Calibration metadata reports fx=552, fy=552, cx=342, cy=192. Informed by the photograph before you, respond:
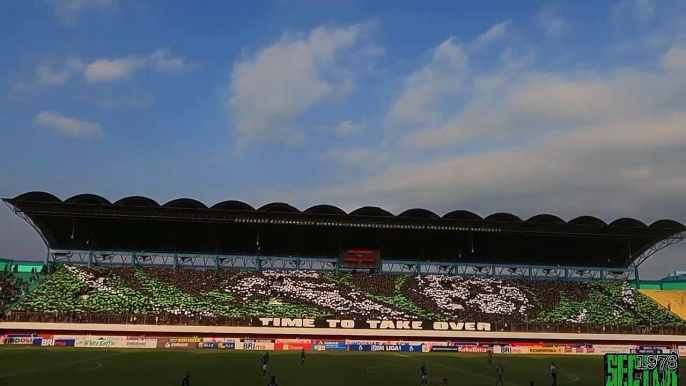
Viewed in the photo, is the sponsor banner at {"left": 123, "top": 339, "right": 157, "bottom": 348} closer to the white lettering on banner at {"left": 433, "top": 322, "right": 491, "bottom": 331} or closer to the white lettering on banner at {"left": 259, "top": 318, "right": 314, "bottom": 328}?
the white lettering on banner at {"left": 259, "top": 318, "right": 314, "bottom": 328}

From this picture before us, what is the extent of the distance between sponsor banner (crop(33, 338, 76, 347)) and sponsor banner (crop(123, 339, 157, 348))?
187 inches

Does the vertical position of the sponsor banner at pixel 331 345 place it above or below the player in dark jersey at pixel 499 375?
below

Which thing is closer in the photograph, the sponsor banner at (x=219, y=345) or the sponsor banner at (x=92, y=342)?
the sponsor banner at (x=92, y=342)

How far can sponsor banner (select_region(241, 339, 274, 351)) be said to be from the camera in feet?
194

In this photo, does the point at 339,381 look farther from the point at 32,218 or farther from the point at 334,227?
the point at 32,218

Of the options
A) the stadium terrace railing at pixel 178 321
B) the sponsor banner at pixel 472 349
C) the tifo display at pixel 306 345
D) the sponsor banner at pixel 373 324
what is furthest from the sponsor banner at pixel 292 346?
the sponsor banner at pixel 472 349

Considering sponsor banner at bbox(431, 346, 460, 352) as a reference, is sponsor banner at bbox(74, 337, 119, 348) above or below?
above

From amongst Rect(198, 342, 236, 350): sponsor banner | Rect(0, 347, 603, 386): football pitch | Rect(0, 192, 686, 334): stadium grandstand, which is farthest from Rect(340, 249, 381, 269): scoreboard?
Rect(198, 342, 236, 350): sponsor banner

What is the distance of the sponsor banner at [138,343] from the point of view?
57688mm

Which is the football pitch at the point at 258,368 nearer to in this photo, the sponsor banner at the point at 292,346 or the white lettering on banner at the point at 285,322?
the sponsor banner at the point at 292,346

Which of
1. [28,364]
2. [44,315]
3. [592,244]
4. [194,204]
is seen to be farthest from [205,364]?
[592,244]

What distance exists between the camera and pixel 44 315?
57.4 metres

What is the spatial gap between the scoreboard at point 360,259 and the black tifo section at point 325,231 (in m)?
1.12

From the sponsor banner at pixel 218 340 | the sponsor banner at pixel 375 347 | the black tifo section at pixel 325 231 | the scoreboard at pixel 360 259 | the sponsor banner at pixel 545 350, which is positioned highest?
the black tifo section at pixel 325 231
